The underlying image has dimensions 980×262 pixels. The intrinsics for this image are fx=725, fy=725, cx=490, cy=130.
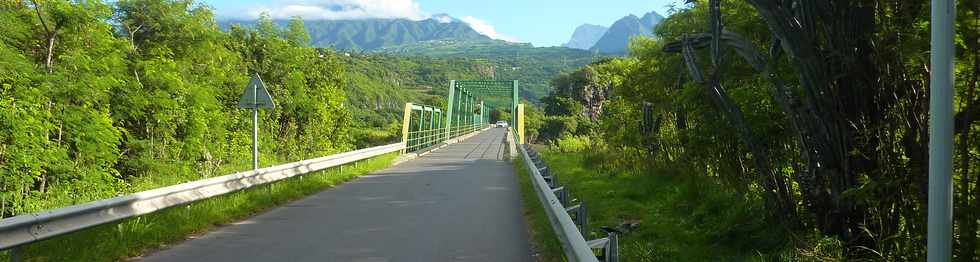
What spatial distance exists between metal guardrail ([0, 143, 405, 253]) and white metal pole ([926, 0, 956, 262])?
545 cm

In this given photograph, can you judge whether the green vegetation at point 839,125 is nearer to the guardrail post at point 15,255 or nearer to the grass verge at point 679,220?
the grass verge at point 679,220

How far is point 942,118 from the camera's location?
2535mm

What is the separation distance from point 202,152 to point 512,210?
1422 cm

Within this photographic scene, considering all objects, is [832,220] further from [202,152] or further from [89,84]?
[202,152]

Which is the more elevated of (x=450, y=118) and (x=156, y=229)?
(x=450, y=118)

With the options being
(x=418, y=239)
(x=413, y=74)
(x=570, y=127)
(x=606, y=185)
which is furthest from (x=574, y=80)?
(x=413, y=74)

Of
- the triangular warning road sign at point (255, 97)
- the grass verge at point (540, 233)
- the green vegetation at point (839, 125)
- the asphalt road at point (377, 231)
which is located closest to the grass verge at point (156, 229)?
the asphalt road at point (377, 231)

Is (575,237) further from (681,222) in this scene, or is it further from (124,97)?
(124,97)

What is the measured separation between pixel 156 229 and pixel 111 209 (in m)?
0.64

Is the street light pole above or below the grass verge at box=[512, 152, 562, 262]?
above

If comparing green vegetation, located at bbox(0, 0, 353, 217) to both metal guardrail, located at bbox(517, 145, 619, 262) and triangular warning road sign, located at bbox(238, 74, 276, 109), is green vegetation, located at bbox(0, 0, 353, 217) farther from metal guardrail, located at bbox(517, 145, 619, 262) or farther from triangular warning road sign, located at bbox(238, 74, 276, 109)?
metal guardrail, located at bbox(517, 145, 619, 262)

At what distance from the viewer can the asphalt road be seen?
626cm

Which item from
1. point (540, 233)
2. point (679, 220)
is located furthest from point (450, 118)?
point (540, 233)

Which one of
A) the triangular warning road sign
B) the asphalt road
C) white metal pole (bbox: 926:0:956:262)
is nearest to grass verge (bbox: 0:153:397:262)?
the asphalt road
